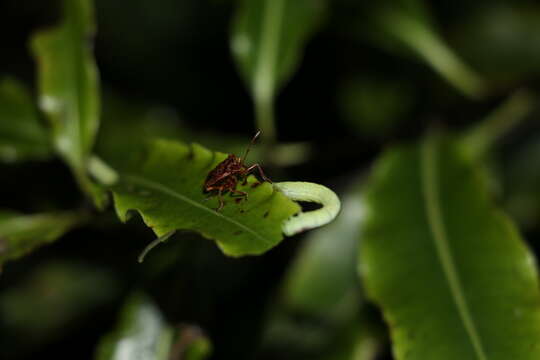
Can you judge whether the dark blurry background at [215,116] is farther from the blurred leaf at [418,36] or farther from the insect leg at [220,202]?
the insect leg at [220,202]

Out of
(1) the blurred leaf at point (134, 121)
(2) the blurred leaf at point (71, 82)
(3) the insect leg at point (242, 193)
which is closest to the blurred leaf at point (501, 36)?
(1) the blurred leaf at point (134, 121)

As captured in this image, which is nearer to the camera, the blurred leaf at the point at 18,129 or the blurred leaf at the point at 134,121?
the blurred leaf at the point at 18,129

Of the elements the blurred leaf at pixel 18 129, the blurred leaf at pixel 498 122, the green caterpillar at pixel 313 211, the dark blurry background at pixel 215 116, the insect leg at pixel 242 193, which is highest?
the green caterpillar at pixel 313 211

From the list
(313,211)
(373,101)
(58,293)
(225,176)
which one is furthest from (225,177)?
(58,293)

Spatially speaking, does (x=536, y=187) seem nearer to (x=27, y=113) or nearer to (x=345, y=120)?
(x=345, y=120)

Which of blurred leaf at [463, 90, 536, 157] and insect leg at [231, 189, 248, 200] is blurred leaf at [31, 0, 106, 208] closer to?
insect leg at [231, 189, 248, 200]

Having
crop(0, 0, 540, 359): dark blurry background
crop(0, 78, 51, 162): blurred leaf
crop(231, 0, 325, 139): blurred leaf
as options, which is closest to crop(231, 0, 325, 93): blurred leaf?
crop(231, 0, 325, 139): blurred leaf
